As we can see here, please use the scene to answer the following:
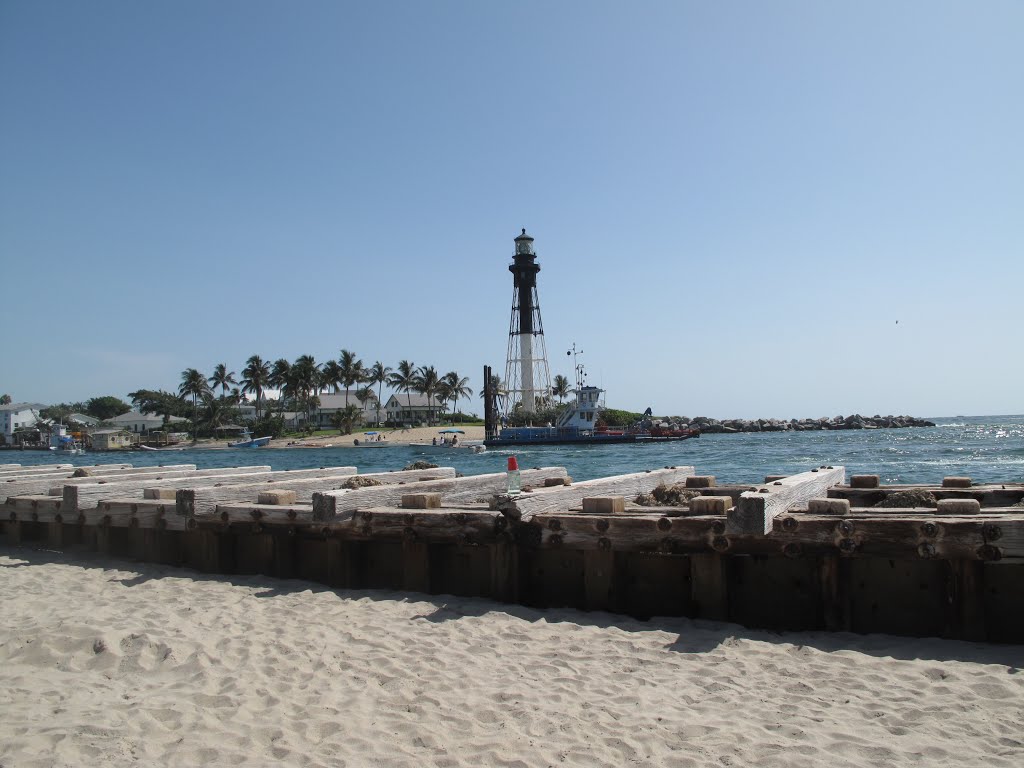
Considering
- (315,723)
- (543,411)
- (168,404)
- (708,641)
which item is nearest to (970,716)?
(708,641)

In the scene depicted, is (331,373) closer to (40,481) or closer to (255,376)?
(255,376)

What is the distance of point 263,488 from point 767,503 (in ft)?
20.7

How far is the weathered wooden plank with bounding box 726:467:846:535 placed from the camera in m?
5.85

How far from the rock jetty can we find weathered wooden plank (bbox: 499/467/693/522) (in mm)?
97675

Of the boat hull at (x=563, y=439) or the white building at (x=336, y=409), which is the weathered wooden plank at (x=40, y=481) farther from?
the white building at (x=336, y=409)

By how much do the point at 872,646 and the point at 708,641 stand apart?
47.4 inches

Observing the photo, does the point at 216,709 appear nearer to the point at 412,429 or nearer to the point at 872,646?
the point at 872,646

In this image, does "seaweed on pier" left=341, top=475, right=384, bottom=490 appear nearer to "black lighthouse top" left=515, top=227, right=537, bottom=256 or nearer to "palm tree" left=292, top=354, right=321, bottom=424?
"black lighthouse top" left=515, top=227, right=537, bottom=256

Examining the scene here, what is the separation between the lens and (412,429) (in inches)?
3829

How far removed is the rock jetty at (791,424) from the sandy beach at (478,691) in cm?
10141

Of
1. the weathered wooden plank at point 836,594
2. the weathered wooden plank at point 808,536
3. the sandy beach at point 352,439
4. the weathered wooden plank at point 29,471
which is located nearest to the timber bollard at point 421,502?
the weathered wooden plank at point 808,536

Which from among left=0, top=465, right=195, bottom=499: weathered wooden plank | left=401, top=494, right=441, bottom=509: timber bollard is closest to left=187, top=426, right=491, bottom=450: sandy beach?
left=0, top=465, right=195, bottom=499: weathered wooden plank

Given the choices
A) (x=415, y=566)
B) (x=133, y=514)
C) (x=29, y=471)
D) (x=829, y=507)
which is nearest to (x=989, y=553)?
(x=829, y=507)

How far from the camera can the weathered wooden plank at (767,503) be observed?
230 inches
